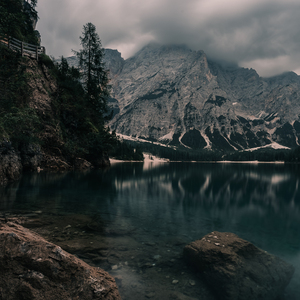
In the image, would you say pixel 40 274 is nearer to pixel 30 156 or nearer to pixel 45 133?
pixel 30 156

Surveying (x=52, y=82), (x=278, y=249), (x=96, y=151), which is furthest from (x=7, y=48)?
(x=278, y=249)

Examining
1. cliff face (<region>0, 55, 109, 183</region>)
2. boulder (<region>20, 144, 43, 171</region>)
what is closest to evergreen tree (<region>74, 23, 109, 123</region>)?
cliff face (<region>0, 55, 109, 183</region>)

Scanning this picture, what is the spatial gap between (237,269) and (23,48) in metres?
58.2

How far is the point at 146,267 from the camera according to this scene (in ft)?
32.2

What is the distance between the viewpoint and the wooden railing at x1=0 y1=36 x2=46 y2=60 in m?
43.8

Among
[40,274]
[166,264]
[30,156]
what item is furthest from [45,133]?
[40,274]

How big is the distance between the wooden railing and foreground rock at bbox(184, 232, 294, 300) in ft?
166

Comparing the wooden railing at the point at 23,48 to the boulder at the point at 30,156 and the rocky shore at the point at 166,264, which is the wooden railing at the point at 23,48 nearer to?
the boulder at the point at 30,156

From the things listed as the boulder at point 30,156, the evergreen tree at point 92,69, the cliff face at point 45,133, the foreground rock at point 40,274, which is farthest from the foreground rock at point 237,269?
the evergreen tree at point 92,69

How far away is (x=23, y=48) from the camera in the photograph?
47.7m

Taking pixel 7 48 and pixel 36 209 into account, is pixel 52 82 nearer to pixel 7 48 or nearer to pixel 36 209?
pixel 7 48

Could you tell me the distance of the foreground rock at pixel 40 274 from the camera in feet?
16.9

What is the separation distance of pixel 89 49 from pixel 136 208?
61492 mm

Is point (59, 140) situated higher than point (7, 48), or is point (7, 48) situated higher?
point (7, 48)
